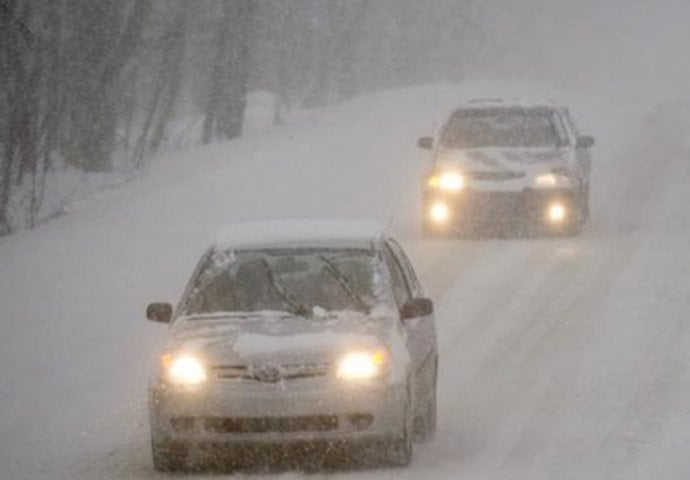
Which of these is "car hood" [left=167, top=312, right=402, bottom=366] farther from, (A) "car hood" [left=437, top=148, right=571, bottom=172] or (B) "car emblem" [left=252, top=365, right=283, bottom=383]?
(A) "car hood" [left=437, top=148, right=571, bottom=172]

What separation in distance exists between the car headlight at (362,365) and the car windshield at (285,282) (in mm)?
721

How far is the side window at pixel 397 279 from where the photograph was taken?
513 inches

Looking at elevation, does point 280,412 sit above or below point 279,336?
below

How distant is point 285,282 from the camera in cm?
1287

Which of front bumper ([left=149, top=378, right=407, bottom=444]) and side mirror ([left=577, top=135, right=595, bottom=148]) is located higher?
front bumper ([left=149, top=378, right=407, bottom=444])

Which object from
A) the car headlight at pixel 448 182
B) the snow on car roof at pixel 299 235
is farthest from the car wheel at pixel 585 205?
the snow on car roof at pixel 299 235

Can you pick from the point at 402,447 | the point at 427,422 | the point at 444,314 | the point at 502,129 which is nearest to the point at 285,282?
the point at 427,422

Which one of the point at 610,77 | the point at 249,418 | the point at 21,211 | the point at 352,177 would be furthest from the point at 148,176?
the point at 610,77

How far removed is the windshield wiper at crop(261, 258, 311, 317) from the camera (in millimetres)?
12445

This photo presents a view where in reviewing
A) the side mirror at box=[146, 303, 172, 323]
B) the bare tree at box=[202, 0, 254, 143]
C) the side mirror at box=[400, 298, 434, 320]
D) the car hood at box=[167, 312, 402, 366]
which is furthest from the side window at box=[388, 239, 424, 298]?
the bare tree at box=[202, 0, 254, 143]

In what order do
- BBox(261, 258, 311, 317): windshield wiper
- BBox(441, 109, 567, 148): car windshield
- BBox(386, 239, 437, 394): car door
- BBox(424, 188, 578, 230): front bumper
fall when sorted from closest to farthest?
BBox(261, 258, 311, 317): windshield wiper
BBox(386, 239, 437, 394): car door
BBox(424, 188, 578, 230): front bumper
BBox(441, 109, 567, 148): car windshield

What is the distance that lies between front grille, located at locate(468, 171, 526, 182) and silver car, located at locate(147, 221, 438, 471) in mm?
12101

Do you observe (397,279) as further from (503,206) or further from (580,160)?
(580,160)

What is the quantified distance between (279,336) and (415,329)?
4.58 feet
